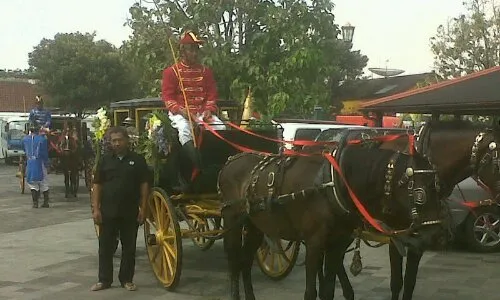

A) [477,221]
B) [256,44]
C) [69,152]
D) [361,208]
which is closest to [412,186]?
[361,208]

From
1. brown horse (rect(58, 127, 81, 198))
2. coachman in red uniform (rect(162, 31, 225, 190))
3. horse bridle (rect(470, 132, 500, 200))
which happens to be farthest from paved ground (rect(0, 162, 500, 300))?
brown horse (rect(58, 127, 81, 198))

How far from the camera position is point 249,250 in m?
7.05

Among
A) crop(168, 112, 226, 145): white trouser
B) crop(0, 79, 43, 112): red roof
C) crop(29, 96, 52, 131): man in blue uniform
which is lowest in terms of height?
crop(168, 112, 226, 145): white trouser

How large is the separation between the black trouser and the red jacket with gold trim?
1369 millimetres

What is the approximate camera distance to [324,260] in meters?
6.31

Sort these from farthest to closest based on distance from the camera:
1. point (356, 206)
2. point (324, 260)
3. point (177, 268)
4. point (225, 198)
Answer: point (177, 268) → point (225, 198) → point (324, 260) → point (356, 206)

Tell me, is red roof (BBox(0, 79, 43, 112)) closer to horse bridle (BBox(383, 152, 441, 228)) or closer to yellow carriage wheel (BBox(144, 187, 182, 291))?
yellow carriage wheel (BBox(144, 187, 182, 291))

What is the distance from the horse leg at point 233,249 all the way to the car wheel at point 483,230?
4831 millimetres

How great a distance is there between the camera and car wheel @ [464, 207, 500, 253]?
34.7 feet

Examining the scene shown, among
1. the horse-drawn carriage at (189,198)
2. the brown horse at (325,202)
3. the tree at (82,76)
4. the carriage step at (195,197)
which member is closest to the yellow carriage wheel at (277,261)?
the horse-drawn carriage at (189,198)

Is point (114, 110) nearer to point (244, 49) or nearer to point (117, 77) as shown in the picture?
point (244, 49)

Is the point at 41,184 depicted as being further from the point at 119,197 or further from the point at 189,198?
the point at 119,197

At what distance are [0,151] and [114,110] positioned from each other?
29.3 metres

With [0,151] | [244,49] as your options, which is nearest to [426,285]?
[244,49]
